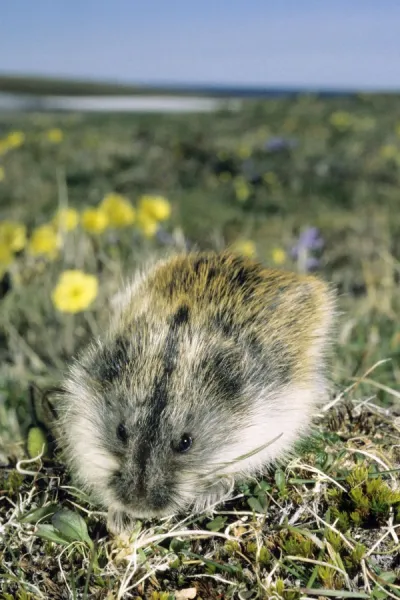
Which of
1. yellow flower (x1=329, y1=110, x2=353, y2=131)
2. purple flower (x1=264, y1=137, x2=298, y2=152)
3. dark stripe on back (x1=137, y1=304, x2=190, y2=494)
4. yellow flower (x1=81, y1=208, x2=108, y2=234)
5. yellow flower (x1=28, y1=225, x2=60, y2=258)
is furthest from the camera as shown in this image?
yellow flower (x1=329, y1=110, x2=353, y2=131)

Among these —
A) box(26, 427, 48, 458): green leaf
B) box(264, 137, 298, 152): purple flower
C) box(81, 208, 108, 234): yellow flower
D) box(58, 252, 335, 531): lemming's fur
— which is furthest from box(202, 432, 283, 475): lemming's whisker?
box(264, 137, 298, 152): purple flower

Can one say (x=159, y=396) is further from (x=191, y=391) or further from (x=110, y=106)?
(x=110, y=106)

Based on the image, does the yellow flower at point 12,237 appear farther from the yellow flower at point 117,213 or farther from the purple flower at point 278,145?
the purple flower at point 278,145

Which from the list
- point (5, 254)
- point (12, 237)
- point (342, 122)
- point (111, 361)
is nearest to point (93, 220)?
point (12, 237)

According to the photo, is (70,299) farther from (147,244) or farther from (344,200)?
(344,200)

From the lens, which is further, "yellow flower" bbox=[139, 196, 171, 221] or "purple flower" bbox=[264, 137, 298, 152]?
"purple flower" bbox=[264, 137, 298, 152]

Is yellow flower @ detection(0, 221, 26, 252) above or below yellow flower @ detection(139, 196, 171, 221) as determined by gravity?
below

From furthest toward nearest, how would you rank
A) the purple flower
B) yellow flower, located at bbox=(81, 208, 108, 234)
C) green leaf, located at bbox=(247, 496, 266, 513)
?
1. the purple flower
2. yellow flower, located at bbox=(81, 208, 108, 234)
3. green leaf, located at bbox=(247, 496, 266, 513)

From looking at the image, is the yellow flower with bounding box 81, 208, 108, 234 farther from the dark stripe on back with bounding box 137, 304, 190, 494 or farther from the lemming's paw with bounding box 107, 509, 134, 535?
the lemming's paw with bounding box 107, 509, 134, 535
